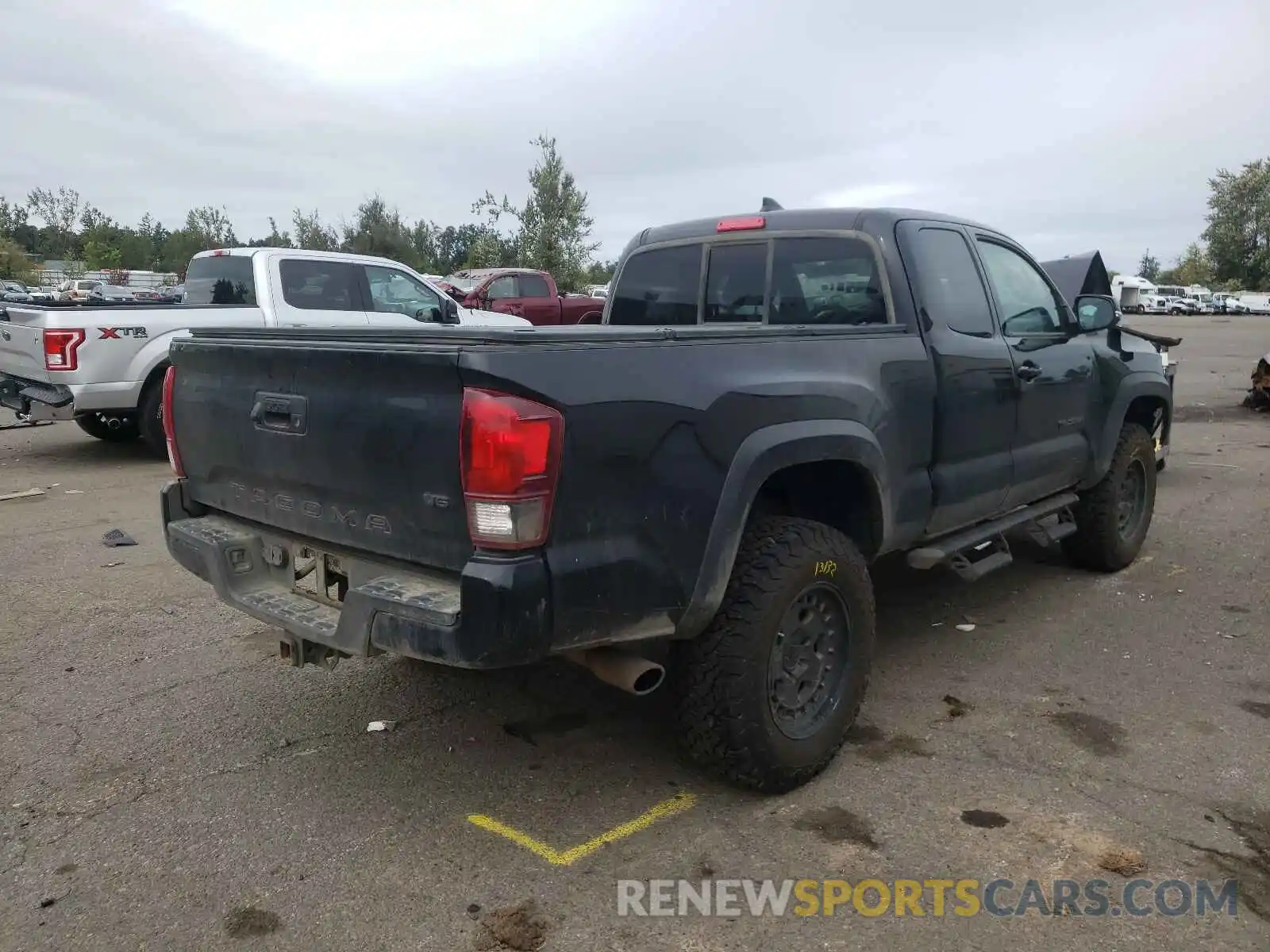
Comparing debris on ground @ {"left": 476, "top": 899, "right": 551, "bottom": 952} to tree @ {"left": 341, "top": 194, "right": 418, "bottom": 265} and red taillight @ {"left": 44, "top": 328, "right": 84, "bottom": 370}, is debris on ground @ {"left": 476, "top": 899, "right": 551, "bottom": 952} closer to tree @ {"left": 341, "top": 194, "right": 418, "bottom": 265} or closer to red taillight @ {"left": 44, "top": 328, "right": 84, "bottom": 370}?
red taillight @ {"left": 44, "top": 328, "right": 84, "bottom": 370}

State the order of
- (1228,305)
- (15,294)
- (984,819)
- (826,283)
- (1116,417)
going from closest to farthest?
1. (984,819)
2. (826,283)
3. (1116,417)
4. (15,294)
5. (1228,305)

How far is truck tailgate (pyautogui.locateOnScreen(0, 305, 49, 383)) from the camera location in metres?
8.42

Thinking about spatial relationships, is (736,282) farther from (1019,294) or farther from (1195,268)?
(1195,268)

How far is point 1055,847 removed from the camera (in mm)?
3008

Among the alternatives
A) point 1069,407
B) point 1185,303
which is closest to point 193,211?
point 1185,303

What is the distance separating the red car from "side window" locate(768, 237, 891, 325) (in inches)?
518

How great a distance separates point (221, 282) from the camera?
9.72 metres

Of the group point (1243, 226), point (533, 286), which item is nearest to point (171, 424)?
point (533, 286)

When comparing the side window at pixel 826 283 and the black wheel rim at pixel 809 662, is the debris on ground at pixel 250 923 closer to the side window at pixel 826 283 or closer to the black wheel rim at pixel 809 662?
the black wheel rim at pixel 809 662

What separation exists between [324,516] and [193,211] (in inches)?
2586

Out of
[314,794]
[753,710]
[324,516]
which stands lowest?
[314,794]

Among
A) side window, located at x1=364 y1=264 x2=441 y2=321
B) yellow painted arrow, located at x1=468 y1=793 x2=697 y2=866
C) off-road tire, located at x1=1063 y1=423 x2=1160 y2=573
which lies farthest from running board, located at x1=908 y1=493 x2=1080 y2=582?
side window, located at x1=364 y1=264 x2=441 y2=321

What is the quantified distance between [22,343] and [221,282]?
5.99 feet

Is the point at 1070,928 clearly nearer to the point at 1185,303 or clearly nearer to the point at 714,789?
the point at 714,789
